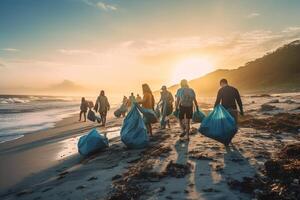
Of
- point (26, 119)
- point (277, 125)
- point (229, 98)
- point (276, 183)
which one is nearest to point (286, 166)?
point (276, 183)

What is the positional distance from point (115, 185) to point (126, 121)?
3637 mm

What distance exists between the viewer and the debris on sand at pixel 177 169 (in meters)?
5.49

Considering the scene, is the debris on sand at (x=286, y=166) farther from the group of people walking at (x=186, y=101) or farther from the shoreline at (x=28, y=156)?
the shoreline at (x=28, y=156)

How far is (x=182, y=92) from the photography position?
9.77 m

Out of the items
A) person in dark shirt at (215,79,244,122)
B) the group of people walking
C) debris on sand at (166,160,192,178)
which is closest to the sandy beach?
debris on sand at (166,160,192,178)

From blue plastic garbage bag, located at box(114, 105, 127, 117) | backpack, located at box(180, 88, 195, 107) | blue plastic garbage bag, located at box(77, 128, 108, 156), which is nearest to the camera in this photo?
blue plastic garbage bag, located at box(77, 128, 108, 156)

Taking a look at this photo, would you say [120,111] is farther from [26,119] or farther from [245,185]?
[245,185]

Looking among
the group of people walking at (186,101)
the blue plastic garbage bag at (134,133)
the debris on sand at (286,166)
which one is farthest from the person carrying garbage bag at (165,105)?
the debris on sand at (286,166)

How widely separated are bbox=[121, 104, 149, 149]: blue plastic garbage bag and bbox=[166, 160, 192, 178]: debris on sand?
2.36 meters

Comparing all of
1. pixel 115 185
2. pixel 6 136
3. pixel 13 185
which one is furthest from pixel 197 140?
pixel 6 136

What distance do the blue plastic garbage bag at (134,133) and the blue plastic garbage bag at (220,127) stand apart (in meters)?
1.74

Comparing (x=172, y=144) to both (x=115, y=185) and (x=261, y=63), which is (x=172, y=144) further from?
(x=261, y=63)

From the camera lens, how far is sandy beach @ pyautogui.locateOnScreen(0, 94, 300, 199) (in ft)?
15.7

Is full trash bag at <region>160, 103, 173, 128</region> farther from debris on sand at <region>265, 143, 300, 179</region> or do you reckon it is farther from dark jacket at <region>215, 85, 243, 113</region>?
debris on sand at <region>265, 143, 300, 179</region>
